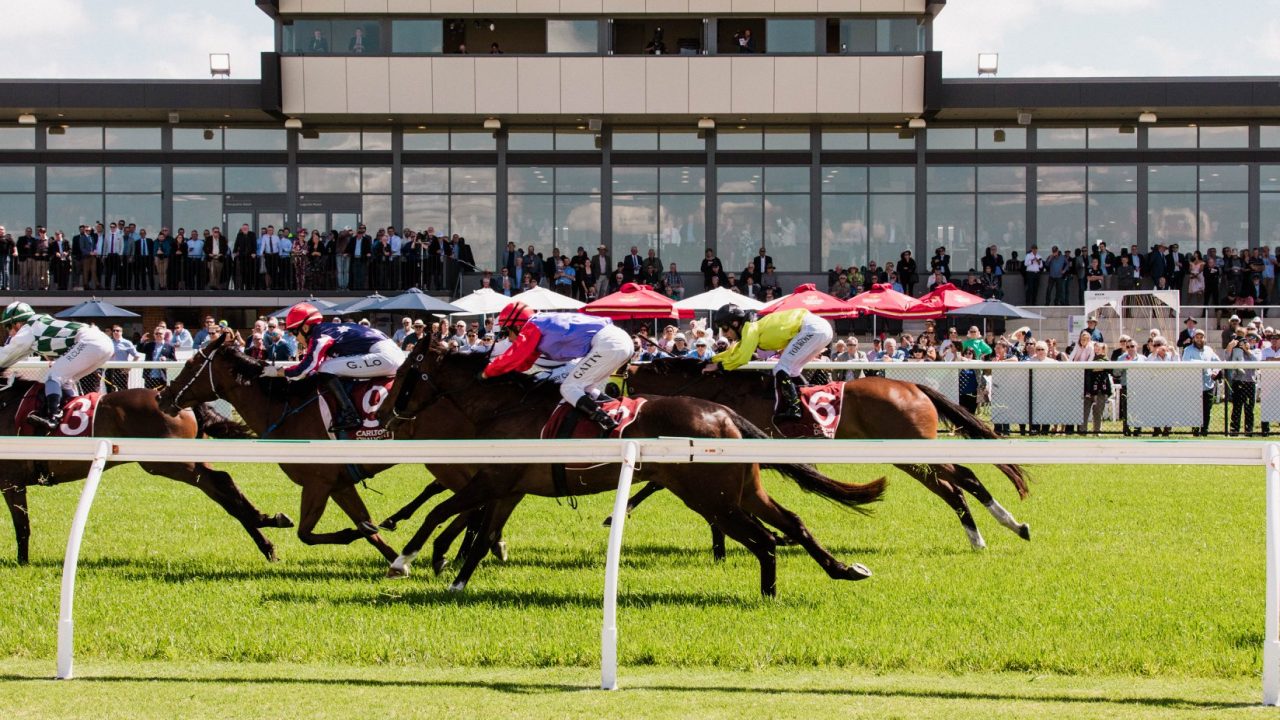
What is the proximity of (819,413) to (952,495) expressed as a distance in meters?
1.23

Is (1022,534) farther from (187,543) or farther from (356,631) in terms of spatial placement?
(187,543)

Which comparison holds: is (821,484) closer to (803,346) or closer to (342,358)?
(803,346)

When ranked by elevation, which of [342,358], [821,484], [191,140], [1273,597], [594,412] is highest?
[191,140]

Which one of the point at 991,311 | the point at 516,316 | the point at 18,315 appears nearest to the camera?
the point at 516,316

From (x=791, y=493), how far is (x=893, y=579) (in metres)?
4.45

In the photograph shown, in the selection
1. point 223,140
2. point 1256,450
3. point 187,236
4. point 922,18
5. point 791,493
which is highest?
point 922,18

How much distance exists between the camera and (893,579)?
23.8 ft

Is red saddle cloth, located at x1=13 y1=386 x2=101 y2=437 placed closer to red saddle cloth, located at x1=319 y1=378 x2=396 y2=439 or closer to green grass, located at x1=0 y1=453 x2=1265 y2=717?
green grass, located at x1=0 y1=453 x2=1265 y2=717

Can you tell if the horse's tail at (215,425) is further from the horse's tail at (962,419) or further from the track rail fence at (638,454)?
the horse's tail at (962,419)

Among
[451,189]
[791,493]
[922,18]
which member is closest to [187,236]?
[451,189]

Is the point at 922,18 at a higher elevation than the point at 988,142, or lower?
higher

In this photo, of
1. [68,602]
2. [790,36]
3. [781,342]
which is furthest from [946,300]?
[68,602]

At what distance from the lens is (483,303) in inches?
893

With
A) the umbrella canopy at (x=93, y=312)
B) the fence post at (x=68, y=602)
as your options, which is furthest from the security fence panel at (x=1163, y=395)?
the umbrella canopy at (x=93, y=312)
